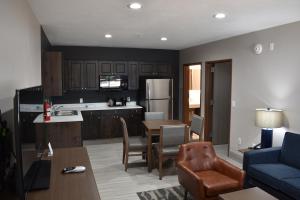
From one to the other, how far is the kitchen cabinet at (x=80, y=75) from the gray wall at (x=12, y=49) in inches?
141

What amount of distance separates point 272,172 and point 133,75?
4642 millimetres

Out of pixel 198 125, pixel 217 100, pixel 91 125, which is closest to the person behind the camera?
pixel 198 125

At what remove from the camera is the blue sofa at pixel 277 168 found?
2816 millimetres

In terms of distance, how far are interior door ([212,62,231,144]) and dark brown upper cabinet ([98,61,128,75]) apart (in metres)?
2.53

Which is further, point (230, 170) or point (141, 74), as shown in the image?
point (141, 74)

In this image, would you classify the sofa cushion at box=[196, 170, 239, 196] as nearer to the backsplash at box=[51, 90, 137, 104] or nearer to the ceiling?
the ceiling

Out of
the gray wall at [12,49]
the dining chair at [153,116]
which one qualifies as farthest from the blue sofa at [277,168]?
the gray wall at [12,49]

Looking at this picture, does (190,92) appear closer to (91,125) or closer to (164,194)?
(91,125)

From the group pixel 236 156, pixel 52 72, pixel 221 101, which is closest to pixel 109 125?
pixel 52 72

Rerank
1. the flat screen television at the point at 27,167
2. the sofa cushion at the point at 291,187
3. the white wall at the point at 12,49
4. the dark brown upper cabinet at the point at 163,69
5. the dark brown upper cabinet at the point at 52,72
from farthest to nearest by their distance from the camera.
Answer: the dark brown upper cabinet at the point at 163,69 < the dark brown upper cabinet at the point at 52,72 < the sofa cushion at the point at 291,187 < the white wall at the point at 12,49 < the flat screen television at the point at 27,167

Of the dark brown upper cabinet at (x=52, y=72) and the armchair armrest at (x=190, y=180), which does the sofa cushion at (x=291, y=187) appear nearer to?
the armchair armrest at (x=190, y=180)

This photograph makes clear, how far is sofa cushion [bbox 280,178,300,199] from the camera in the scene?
2.64 meters

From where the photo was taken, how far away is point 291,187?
2.70m

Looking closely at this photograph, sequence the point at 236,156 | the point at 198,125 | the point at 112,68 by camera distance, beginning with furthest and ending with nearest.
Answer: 1. the point at 112,68
2. the point at 236,156
3. the point at 198,125
